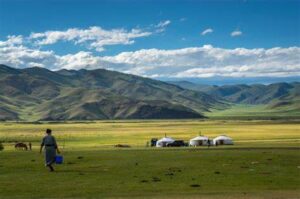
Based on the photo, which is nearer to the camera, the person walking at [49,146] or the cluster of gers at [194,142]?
the person walking at [49,146]

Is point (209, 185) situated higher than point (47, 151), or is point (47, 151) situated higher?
point (47, 151)

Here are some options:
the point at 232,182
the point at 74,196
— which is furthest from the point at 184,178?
the point at 74,196

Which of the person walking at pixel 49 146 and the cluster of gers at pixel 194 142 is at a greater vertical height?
the cluster of gers at pixel 194 142

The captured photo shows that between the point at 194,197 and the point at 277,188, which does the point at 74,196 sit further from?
the point at 277,188

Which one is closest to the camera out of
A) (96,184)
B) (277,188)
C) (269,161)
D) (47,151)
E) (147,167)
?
(277,188)

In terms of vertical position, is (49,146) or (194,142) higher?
(194,142)

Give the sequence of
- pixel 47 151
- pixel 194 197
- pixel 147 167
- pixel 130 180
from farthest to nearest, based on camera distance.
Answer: pixel 147 167, pixel 47 151, pixel 130 180, pixel 194 197

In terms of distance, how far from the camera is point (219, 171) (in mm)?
31188

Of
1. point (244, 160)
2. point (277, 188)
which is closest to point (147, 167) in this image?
point (244, 160)

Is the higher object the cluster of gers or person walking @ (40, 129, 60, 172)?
the cluster of gers

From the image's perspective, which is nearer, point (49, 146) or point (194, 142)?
point (49, 146)

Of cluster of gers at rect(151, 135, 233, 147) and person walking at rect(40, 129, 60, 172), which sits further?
cluster of gers at rect(151, 135, 233, 147)

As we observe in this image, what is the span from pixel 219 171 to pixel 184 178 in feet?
13.7

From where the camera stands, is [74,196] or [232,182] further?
[232,182]
